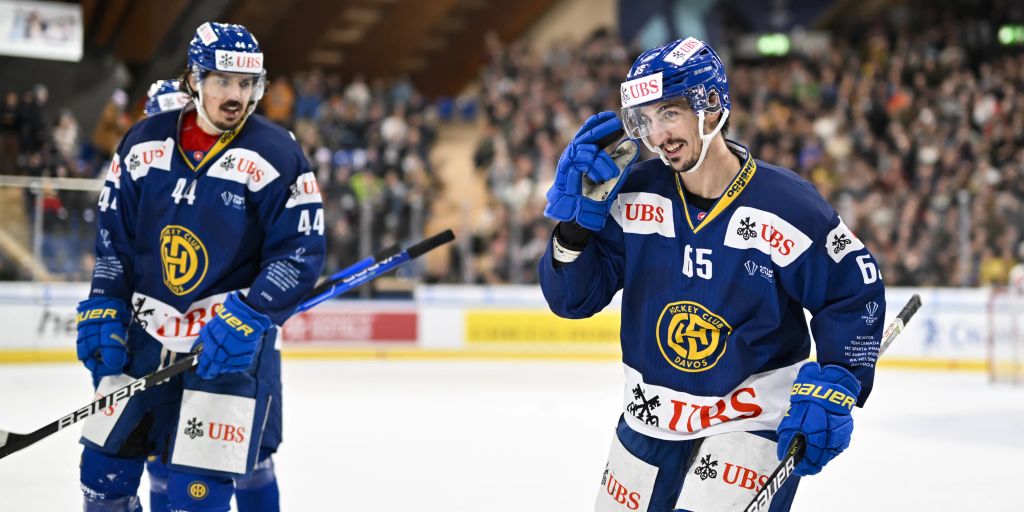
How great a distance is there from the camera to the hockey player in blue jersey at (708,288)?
273 centimetres

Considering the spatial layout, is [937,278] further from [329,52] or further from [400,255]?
[329,52]

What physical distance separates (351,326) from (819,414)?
1013cm

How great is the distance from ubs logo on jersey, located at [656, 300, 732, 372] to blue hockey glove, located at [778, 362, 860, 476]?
0.20 meters

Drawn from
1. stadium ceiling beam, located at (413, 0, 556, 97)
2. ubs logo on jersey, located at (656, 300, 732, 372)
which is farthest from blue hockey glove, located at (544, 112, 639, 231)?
stadium ceiling beam, located at (413, 0, 556, 97)

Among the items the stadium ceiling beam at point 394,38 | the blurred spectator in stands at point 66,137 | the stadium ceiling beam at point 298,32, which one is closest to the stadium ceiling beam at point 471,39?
the stadium ceiling beam at point 394,38

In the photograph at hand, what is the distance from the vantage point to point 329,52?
20.3 m

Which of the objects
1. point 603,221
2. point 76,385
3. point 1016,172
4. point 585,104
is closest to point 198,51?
point 603,221

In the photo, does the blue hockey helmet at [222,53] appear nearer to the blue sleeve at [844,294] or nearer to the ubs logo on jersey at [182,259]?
the ubs logo on jersey at [182,259]

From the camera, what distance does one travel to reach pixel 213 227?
3.37 meters

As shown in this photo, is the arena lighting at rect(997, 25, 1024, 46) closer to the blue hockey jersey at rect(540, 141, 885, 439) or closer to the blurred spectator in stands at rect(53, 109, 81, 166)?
the blurred spectator in stands at rect(53, 109, 81, 166)

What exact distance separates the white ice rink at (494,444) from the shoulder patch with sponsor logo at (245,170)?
6.67 feet

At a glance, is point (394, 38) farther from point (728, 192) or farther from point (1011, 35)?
point (728, 192)

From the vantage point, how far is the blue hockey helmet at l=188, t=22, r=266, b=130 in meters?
3.36

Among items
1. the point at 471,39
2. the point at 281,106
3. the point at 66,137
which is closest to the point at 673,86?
the point at 66,137
